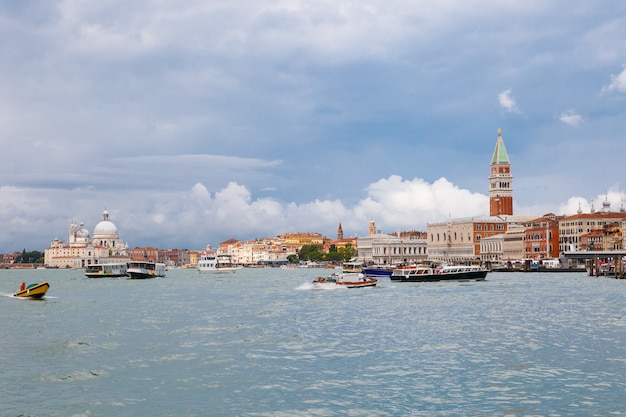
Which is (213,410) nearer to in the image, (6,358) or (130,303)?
(6,358)

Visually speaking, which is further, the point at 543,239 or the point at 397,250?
the point at 397,250

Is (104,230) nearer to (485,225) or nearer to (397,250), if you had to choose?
(397,250)

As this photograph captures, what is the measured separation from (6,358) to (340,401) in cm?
932

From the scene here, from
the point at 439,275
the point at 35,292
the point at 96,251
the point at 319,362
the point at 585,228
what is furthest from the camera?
the point at 96,251

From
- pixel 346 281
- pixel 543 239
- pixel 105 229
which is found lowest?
pixel 346 281

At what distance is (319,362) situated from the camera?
18.3 metres

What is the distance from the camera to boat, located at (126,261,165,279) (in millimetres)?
80713

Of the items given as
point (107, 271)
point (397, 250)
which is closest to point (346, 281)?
point (107, 271)

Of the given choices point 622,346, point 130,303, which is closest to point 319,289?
point 130,303

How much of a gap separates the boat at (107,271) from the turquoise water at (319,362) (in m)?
53.9

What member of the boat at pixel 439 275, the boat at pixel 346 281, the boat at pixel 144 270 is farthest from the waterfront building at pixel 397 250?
the boat at pixel 346 281

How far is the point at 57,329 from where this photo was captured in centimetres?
2586

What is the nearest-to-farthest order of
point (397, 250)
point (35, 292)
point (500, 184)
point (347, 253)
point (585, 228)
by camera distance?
point (35, 292) < point (585, 228) < point (500, 184) < point (397, 250) < point (347, 253)

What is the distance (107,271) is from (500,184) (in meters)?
73.7
